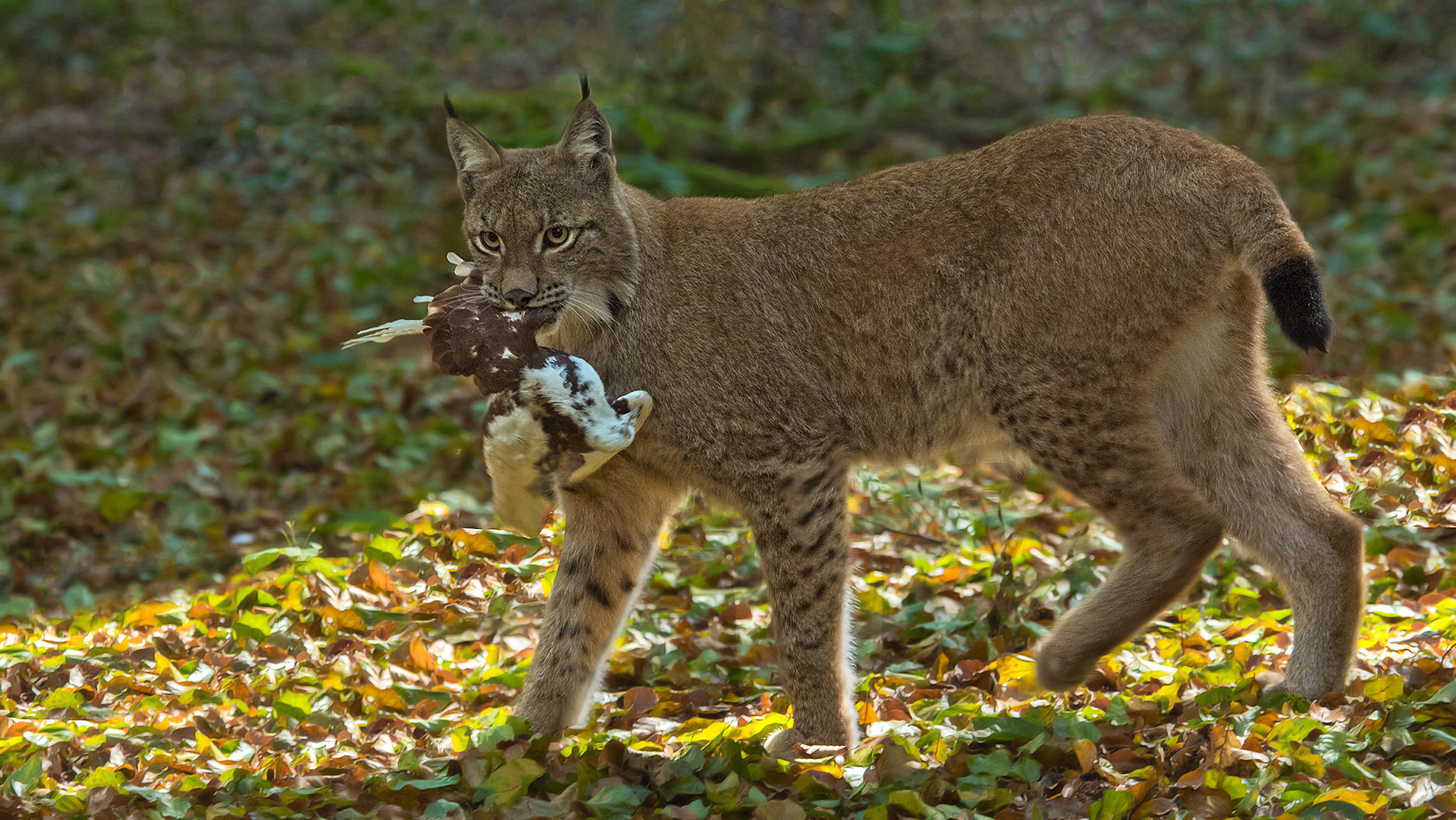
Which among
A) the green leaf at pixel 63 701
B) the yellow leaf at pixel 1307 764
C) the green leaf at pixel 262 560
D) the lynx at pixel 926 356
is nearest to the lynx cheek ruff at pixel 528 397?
the lynx at pixel 926 356

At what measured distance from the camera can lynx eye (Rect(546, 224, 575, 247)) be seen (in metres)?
4.51

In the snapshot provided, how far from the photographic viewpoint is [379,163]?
11312 mm

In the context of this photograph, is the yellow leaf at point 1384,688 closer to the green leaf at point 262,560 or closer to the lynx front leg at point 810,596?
the lynx front leg at point 810,596

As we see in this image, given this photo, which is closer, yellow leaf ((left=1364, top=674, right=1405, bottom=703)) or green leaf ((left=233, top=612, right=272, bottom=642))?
yellow leaf ((left=1364, top=674, right=1405, bottom=703))

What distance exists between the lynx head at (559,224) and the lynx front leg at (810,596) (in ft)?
3.05

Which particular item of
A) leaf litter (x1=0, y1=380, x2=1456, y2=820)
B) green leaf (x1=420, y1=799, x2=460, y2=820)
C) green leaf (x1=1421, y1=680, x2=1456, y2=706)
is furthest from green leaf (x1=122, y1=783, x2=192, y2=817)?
green leaf (x1=1421, y1=680, x2=1456, y2=706)

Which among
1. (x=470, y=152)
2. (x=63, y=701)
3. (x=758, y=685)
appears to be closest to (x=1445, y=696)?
(x=758, y=685)

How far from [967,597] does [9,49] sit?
12610 millimetres

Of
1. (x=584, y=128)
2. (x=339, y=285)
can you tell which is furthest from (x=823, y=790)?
(x=339, y=285)

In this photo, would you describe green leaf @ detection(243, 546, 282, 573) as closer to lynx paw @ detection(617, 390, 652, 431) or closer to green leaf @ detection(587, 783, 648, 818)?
lynx paw @ detection(617, 390, 652, 431)

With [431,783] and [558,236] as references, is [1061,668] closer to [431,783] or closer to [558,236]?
[431,783]

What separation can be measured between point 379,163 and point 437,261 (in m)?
1.87

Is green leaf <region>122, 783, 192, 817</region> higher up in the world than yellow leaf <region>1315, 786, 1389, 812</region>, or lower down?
lower down

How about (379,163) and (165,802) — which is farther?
(379,163)
